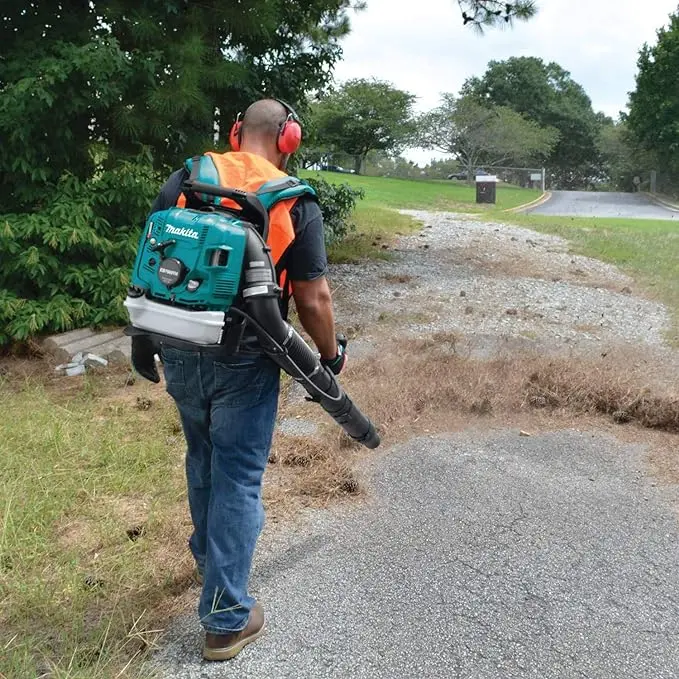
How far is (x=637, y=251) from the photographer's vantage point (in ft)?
42.7

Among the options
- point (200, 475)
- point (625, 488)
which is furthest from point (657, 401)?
point (200, 475)

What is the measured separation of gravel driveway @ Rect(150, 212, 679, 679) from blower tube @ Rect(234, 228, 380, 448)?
827mm

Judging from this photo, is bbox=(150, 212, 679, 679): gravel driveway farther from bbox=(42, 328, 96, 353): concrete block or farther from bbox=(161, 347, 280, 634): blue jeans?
bbox=(42, 328, 96, 353): concrete block

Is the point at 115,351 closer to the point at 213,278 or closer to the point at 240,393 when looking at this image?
the point at 240,393

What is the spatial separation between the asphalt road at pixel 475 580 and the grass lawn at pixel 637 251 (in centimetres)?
421

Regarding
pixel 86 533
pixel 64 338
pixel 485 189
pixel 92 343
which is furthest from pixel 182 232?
pixel 485 189

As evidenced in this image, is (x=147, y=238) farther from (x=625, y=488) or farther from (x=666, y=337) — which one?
(x=666, y=337)

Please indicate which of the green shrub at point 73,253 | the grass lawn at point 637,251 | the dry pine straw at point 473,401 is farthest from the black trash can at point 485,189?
the dry pine straw at point 473,401

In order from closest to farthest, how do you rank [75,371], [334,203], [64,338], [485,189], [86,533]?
[86,533] < [75,371] < [64,338] < [334,203] < [485,189]

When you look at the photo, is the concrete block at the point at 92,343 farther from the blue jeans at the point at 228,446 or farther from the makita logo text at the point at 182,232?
the makita logo text at the point at 182,232

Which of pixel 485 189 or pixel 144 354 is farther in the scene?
pixel 485 189

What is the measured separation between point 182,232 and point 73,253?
4812mm

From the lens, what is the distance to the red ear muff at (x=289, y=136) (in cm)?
238

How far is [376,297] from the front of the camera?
8.93 m
